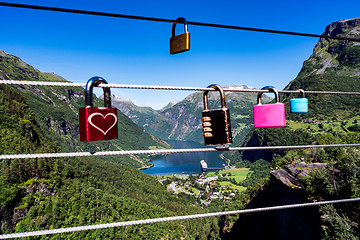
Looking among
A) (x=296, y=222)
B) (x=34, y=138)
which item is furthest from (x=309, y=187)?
(x=34, y=138)

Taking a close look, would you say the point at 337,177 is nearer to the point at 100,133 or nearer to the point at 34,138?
the point at 100,133

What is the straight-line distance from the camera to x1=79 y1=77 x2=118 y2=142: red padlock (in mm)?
2916

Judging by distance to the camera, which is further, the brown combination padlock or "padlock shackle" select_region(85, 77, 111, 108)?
the brown combination padlock

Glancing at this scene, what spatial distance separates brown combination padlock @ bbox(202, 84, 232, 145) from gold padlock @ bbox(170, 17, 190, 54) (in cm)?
85

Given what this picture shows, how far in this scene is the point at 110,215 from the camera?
380 feet

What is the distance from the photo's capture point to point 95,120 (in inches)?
119

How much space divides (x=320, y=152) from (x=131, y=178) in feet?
510

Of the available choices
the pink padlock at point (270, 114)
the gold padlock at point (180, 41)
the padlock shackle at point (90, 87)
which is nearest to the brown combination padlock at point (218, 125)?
the gold padlock at point (180, 41)

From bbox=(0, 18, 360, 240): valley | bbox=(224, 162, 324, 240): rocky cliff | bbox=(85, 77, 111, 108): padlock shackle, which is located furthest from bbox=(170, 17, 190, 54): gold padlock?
bbox=(224, 162, 324, 240): rocky cliff

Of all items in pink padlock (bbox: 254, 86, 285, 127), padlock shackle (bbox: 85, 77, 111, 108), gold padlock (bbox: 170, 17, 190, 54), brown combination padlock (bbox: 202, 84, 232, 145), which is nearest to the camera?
padlock shackle (bbox: 85, 77, 111, 108)

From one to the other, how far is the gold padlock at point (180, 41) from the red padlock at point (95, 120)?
1.34m

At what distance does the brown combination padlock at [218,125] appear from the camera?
3.32 meters

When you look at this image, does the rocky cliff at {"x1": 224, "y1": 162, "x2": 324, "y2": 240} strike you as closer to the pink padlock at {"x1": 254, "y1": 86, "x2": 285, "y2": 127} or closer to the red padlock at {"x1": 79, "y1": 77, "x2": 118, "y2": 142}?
the pink padlock at {"x1": 254, "y1": 86, "x2": 285, "y2": 127}

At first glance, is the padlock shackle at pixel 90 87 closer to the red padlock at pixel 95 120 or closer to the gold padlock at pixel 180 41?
the red padlock at pixel 95 120
